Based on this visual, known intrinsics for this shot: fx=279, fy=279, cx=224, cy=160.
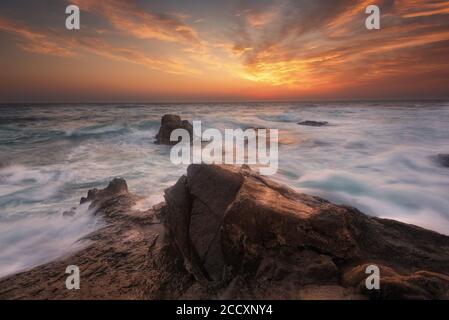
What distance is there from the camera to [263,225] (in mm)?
3428

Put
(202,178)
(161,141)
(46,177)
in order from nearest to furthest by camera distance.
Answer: (202,178) < (46,177) < (161,141)

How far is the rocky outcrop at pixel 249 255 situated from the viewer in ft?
9.82

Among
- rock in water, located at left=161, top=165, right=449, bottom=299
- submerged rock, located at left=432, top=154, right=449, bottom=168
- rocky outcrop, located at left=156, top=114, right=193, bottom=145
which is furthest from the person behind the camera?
rocky outcrop, located at left=156, top=114, right=193, bottom=145

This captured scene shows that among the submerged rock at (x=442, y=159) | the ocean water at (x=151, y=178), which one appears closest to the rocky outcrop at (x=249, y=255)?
the ocean water at (x=151, y=178)

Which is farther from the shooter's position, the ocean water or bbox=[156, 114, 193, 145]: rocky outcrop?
bbox=[156, 114, 193, 145]: rocky outcrop

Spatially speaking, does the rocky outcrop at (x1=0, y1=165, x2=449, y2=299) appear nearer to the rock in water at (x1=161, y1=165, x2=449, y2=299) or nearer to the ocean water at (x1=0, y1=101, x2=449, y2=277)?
the rock in water at (x1=161, y1=165, x2=449, y2=299)

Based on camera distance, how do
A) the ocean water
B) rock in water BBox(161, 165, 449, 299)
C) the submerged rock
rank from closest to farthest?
rock in water BBox(161, 165, 449, 299)
the ocean water
the submerged rock

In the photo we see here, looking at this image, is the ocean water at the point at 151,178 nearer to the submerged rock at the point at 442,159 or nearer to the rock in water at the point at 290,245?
the submerged rock at the point at 442,159

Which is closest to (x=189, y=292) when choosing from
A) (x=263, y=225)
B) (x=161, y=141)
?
(x=263, y=225)

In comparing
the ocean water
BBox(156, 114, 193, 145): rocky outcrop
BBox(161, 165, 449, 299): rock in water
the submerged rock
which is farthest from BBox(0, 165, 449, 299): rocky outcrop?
BBox(156, 114, 193, 145): rocky outcrop

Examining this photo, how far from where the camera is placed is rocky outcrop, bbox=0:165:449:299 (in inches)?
118
